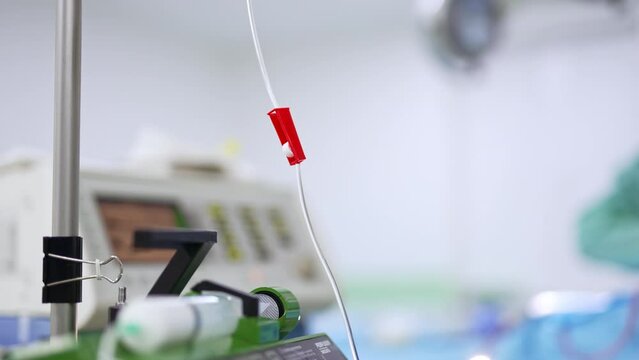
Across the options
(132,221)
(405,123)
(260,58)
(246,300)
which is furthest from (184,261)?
(405,123)

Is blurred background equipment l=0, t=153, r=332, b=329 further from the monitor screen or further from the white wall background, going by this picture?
the white wall background

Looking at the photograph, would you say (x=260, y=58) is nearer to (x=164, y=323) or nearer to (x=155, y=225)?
(x=164, y=323)

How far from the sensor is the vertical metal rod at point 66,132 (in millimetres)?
546

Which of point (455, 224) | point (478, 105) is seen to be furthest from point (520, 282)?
point (478, 105)

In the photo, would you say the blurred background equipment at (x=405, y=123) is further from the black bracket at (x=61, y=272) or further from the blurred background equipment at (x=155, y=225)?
the black bracket at (x=61, y=272)

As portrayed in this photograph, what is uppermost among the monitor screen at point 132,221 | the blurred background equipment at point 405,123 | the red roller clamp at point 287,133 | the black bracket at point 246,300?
the blurred background equipment at point 405,123

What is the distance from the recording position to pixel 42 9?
112 inches

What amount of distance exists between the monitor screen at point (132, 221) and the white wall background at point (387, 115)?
1368mm

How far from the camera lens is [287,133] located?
592 millimetres

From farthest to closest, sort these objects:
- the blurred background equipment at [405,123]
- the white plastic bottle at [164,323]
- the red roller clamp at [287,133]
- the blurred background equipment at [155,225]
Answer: the blurred background equipment at [405,123] < the blurred background equipment at [155,225] < the red roller clamp at [287,133] < the white plastic bottle at [164,323]

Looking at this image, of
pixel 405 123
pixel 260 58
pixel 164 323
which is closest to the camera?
pixel 164 323

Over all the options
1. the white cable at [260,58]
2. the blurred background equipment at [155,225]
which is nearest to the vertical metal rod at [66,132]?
the white cable at [260,58]

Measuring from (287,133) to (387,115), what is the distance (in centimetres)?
347

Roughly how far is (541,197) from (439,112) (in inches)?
32.3
